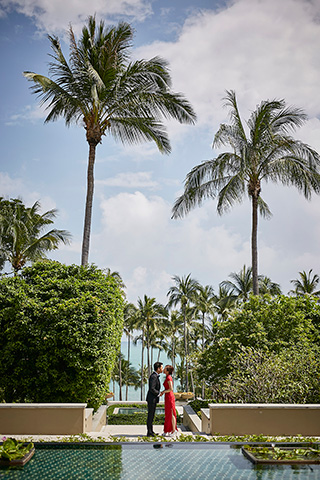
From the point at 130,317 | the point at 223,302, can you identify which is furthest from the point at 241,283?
the point at 130,317

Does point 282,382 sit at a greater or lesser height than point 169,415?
greater

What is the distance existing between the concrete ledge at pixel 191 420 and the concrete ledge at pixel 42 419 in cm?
354

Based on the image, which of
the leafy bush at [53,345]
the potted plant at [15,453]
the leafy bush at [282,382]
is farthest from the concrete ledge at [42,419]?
the leafy bush at [282,382]

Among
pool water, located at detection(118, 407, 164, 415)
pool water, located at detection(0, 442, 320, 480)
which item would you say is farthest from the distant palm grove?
pool water, located at detection(118, 407, 164, 415)

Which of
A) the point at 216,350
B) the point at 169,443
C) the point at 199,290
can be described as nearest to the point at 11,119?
the point at 216,350

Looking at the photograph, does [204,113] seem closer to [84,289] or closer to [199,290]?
[84,289]

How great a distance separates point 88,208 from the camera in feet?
50.5

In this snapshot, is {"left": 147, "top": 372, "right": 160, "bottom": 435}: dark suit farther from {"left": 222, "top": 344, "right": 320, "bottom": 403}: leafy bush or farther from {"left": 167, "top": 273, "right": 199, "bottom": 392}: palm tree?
{"left": 167, "top": 273, "right": 199, "bottom": 392}: palm tree

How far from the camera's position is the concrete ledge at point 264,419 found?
9320 mm

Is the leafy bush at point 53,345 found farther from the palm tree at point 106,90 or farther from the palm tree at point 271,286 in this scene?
the palm tree at point 271,286

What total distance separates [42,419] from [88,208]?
7.75 metres

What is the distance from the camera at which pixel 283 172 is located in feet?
59.0

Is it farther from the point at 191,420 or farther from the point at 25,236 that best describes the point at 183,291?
the point at 191,420

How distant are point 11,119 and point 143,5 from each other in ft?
21.3
